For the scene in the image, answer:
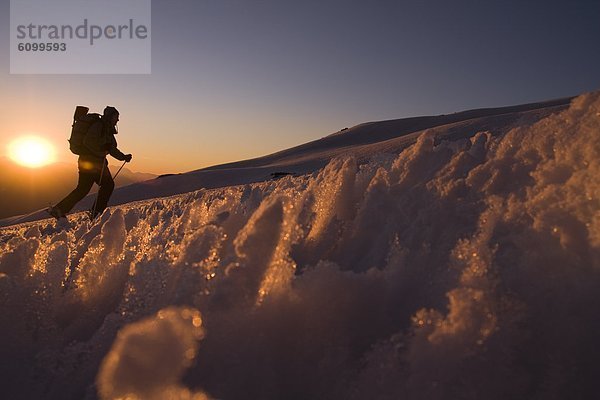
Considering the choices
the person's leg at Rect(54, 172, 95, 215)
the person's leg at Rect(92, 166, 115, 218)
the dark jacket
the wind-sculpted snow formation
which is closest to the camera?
the wind-sculpted snow formation

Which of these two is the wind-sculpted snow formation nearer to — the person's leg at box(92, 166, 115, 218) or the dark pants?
the dark pants

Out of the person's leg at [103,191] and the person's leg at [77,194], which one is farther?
the person's leg at [103,191]

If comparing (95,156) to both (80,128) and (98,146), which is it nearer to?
(98,146)

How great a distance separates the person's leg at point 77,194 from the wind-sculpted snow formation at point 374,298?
5977 mm

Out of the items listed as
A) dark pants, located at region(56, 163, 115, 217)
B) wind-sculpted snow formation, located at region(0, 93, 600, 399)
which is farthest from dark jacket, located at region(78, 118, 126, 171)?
wind-sculpted snow formation, located at region(0, 93, 600, 399)

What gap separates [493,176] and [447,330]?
2.27 ft

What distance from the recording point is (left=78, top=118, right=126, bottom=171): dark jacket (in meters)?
7.26

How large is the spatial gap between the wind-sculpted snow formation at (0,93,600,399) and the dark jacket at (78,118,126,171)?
5.77 meters

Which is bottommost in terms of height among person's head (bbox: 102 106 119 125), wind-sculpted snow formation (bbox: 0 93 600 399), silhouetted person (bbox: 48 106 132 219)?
wind-sculpted snow formation (bbox: 0 93 600 399)

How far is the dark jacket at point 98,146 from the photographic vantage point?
23.8ft

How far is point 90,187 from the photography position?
25.4ft

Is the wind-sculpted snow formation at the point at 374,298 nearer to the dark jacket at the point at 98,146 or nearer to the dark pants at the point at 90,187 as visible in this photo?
Answer: the dark jacket at the point at 98,146

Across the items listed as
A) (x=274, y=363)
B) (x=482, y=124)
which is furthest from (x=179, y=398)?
(x=482, y=124)

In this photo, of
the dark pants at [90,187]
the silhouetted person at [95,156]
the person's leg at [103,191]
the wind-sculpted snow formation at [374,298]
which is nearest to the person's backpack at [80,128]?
the silhouetted person at [95,156]
